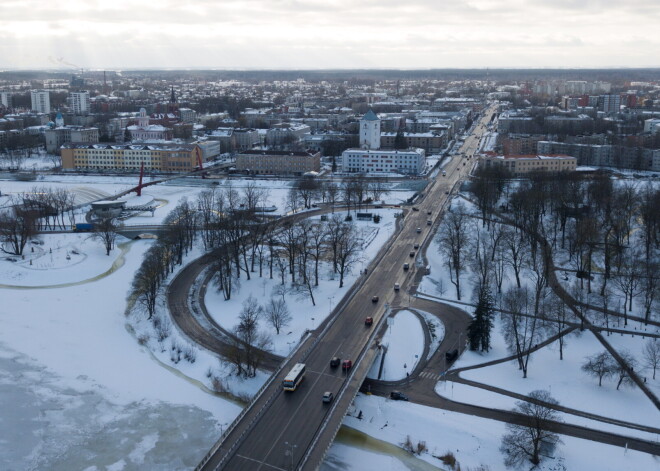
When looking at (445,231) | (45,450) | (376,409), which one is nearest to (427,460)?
(376,409)

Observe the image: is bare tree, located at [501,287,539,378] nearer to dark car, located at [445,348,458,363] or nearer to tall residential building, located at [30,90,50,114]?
dark car, located at [445,348,458,363]

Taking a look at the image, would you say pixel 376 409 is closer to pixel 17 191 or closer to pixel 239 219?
pixel 239 219

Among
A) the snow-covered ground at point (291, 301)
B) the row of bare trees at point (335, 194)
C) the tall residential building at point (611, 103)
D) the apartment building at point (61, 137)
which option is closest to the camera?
the snow-covered ground at point (291, 301)

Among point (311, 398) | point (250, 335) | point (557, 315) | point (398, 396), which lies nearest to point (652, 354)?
point (557, 315)

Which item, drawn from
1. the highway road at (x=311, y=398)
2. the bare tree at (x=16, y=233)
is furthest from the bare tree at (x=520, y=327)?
the bare tree at (x=16, y=233)

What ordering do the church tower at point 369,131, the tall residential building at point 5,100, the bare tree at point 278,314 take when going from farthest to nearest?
the tall residential building at point 5,100
the church tower at point 369,131
the bare tree at point 278,314

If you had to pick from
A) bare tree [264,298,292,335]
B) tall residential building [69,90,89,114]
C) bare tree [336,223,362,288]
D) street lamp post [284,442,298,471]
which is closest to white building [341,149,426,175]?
bare tree [336,223,362,288]

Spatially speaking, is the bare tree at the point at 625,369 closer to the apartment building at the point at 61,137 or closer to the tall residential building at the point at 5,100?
the apartment building at the point at 61,137
